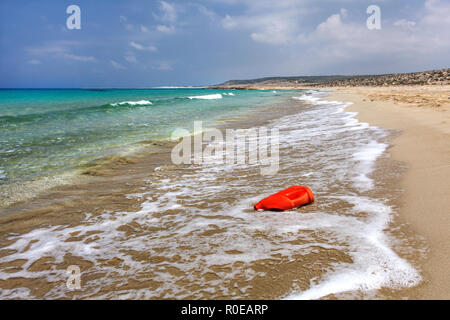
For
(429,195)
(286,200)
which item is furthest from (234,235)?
(429,195)

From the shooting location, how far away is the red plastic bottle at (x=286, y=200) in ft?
11.2

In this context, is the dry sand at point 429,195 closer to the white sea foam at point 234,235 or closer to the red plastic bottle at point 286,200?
the white sea foam at point 234,235

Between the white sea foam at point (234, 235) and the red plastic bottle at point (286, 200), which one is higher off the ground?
the red plastic bottle at point (286, 200)

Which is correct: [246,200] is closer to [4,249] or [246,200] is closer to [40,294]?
[40,294]

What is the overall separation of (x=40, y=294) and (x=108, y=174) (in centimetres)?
371

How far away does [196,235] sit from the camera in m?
3.01

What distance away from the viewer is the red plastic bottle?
3.41 metres

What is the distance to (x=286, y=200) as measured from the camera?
11.2 ft

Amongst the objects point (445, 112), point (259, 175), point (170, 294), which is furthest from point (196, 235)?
point (445, 112)

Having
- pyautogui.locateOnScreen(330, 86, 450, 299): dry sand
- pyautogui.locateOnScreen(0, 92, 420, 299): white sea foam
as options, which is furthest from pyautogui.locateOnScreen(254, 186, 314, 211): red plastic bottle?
pyautogui.locateOnScreen(330, 86, 450, 299): dry sand

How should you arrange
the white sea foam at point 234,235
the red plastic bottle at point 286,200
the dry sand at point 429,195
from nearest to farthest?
the dry sand at point 429,195 < the white sea foam at point 234,235 < the red plastic bottle at point 286,200

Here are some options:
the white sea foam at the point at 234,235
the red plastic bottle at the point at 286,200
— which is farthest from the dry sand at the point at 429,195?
the red plastic bottle at the point at 286,200

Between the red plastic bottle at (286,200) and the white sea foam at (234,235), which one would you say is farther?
the red plastic bottle at (286,200)

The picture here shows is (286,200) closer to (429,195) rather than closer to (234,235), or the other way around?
(234,235)
